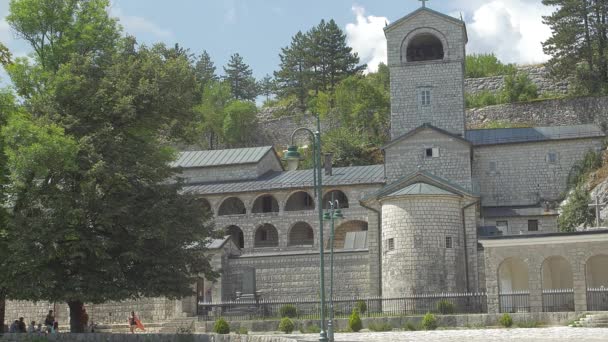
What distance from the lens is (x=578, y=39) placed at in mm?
52281

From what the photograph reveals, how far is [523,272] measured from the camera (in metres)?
32.8

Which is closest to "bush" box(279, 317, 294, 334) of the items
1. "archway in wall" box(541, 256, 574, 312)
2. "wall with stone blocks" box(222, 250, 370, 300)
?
"wall with stone blocks" box(222, 250, 370, 300)

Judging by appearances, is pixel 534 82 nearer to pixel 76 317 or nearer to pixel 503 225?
pixel 503 225

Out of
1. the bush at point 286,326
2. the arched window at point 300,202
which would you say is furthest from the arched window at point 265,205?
the bush at point 286,326

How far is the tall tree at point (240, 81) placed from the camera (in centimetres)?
8225

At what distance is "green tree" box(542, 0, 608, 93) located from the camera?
5147 cm

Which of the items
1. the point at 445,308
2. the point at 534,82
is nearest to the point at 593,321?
the point at 445,308

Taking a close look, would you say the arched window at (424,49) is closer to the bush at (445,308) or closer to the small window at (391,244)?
the small window at (391,244)

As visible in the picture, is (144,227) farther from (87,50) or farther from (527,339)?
(527,339)

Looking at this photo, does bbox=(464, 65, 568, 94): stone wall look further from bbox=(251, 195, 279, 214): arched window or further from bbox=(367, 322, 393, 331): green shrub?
bbox=(367, 322, 393, 331): green shrub

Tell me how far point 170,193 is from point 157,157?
1.12 metres

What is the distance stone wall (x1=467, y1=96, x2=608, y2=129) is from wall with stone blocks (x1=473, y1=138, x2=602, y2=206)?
624 cm

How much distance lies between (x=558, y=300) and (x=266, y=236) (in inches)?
822

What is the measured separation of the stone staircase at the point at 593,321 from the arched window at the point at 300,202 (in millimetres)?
22492
